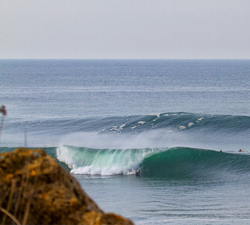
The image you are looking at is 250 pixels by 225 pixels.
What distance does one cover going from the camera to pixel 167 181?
72.5 feet

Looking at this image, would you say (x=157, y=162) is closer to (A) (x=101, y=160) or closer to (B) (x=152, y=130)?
(A) (x=101, y=160)

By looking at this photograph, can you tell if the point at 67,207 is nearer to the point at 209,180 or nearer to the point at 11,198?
the point at 11,198

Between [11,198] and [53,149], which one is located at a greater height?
[11,198]

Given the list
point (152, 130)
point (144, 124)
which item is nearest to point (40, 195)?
point (152, 130)

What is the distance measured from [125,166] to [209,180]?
5290mm

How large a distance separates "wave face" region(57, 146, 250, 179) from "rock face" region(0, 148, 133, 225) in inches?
786

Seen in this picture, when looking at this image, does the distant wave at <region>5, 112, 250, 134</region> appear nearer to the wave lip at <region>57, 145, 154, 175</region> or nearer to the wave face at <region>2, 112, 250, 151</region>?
the wave face at <region>2, 112, 250, 151</region>

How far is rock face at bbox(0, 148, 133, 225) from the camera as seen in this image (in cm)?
361

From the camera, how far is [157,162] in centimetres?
2592

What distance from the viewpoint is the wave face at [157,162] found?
79.0 feet

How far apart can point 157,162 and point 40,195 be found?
2260 cm

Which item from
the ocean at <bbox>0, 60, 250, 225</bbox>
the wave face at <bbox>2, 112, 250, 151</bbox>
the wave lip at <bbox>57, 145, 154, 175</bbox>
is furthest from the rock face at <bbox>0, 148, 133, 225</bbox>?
the wave face at <bbox>2, 112, 250, 151</bbox>

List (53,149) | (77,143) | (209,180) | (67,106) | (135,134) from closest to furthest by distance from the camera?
1. (209,180)
2. (53,149)
3. (77,143)
4. (135,134)
5. (67,106)

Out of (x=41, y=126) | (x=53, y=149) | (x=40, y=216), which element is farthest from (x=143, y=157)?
(x=40, y=216)
